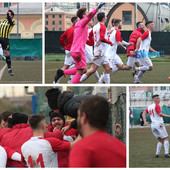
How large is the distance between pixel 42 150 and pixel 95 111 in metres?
1.58

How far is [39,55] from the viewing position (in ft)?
73.7

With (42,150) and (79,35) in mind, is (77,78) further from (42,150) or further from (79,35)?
(42,150)

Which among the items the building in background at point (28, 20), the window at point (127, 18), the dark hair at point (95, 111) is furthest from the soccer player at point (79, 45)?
the building in background at point (28, 20)

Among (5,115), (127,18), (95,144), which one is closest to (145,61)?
(5,115)

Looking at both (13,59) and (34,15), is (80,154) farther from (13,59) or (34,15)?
(34,15)

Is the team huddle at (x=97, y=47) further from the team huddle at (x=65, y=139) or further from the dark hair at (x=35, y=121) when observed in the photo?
the dark hair at (x=35, y=121)

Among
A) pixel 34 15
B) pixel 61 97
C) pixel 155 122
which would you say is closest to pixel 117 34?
pixel 155 122

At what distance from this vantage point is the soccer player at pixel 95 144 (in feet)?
8.15

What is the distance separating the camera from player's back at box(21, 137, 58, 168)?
4029 mm

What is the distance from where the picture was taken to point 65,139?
14.8 ft

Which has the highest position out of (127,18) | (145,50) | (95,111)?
(127,18)

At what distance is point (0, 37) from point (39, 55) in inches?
453

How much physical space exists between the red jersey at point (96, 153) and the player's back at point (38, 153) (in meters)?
1.49

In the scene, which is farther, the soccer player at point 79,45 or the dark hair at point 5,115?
the soccer player at point 79,45
